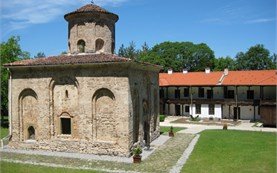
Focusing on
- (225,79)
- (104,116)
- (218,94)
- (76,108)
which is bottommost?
(104,116)

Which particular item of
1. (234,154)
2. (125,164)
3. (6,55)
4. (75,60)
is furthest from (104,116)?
(6,55)

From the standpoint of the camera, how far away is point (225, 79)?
45969 mm

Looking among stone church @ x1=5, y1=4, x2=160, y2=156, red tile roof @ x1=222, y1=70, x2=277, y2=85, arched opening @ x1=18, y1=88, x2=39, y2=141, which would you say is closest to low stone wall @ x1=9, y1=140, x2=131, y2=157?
stone church @ x1=5, y1=4, x2=160, y2=156

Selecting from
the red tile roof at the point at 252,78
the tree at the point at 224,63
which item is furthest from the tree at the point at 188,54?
the red tile roof at the point at 252,78

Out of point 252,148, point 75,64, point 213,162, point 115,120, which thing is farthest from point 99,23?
point 252,148

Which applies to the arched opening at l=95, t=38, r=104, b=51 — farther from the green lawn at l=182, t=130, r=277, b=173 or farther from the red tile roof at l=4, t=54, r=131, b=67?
the green lawn at l=182, t=130, r=277, b=173

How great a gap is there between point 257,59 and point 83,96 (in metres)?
64.7

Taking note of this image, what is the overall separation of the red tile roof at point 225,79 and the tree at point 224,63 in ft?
86.7

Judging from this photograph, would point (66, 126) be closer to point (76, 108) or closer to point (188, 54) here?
point (76, 108)

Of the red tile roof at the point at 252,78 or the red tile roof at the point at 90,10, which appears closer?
the red tile roof at the point at 90,10

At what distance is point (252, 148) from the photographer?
80.5 feet

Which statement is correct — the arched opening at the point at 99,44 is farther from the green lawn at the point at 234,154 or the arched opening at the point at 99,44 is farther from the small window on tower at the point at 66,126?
the green lawn at the point at 234,154

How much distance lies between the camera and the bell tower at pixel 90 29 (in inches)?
984

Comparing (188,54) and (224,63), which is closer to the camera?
(188,54)
